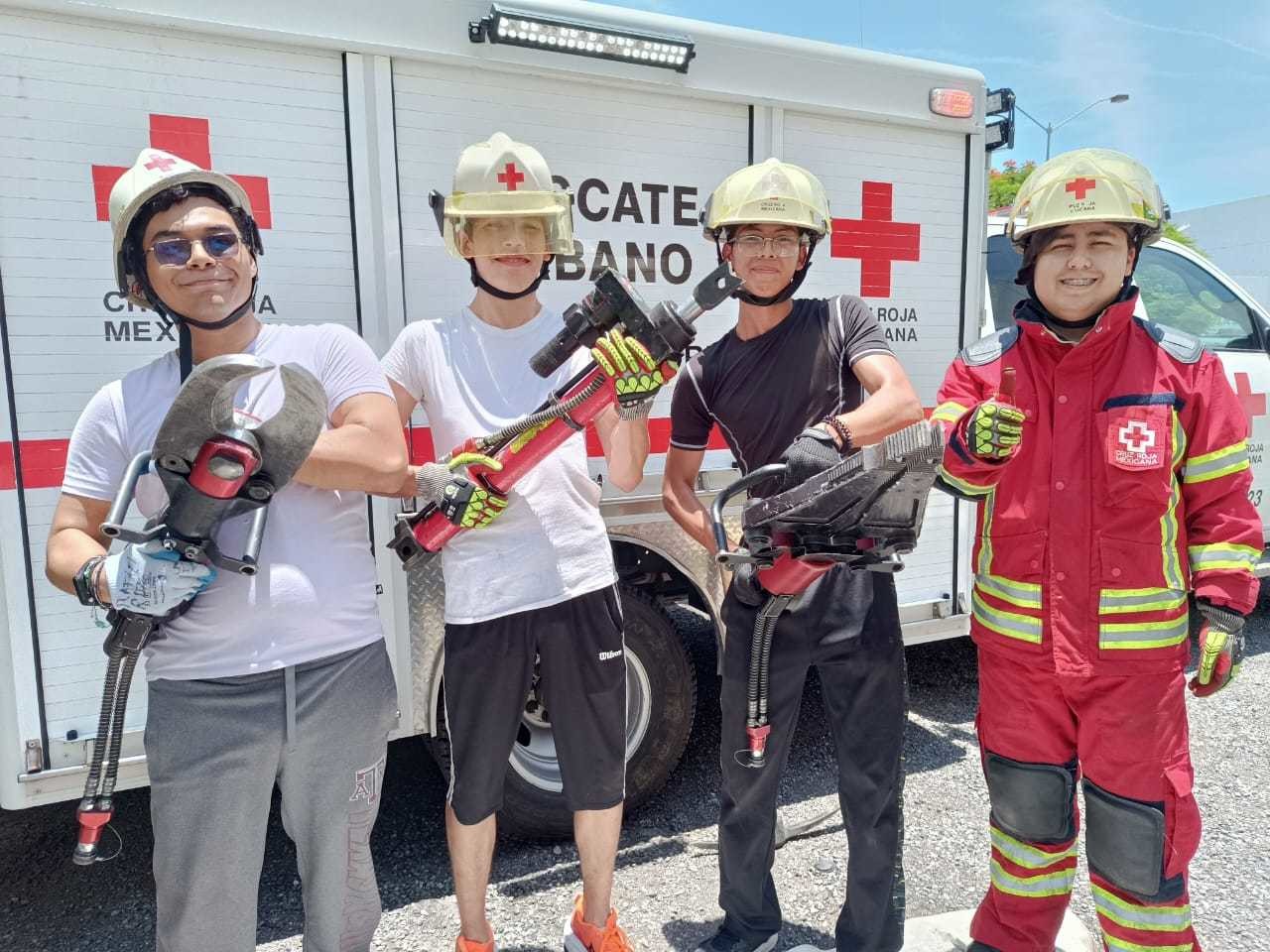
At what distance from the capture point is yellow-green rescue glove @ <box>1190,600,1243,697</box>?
72.4 inches

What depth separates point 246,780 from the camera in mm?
1577

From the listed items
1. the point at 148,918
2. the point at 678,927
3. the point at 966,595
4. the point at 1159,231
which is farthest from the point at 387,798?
the point at 1159,231

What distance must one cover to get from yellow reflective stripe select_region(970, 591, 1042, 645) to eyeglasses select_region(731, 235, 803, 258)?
944 millimetres

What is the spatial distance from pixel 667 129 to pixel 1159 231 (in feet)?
4.76

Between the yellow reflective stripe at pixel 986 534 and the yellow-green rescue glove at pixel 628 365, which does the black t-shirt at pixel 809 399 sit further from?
the yellow-green rescue glove at pixel 628 365

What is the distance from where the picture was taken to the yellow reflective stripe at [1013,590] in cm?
194

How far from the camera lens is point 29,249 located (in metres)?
2.11

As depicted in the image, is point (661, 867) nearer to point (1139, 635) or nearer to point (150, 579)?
point (1139, 635)

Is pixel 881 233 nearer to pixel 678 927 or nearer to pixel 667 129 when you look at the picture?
pixel 667 129

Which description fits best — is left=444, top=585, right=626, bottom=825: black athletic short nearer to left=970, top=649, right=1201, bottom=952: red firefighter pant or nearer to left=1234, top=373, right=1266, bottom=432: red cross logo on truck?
left=970, top=649, right=1201, bottom=952: red firefighter pant

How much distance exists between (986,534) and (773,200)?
0.93 meters

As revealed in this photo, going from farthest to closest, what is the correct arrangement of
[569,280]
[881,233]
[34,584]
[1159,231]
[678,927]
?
[881,233] → [569,280] → [678,927] → [34,584] → [1159,231]

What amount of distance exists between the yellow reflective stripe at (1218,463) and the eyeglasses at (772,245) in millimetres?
991

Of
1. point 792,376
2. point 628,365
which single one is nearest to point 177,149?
point 628,365
